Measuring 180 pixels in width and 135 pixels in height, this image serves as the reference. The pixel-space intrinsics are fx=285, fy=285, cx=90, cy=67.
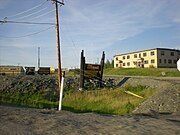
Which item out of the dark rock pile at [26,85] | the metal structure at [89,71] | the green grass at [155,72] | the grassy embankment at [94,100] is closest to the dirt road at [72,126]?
the grassy embankment at [94,100]

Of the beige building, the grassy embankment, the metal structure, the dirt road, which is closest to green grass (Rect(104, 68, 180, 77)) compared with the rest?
the metal structure

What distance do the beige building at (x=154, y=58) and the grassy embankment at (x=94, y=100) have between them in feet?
225

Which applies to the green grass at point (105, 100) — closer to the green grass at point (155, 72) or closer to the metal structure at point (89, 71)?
the metal structure at point (89, 71)

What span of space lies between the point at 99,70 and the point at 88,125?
74.5 ft

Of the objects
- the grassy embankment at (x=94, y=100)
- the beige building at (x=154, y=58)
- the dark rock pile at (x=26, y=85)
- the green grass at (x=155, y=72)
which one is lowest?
the grassy embankment at (x=94, y=100)

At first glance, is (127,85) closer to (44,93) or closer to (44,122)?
(44,93)

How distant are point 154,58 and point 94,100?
72404 mm

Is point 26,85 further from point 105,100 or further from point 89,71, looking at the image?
point 105,100

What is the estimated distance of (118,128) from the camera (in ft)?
24.6

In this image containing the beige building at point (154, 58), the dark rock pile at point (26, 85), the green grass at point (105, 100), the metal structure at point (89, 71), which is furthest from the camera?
the beige building at point (154, 58)

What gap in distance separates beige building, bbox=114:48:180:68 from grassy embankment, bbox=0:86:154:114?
6868cm

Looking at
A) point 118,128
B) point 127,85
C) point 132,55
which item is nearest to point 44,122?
point 118,128

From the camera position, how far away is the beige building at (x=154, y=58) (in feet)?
303

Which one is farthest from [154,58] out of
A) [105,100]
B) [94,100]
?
[105,100]
